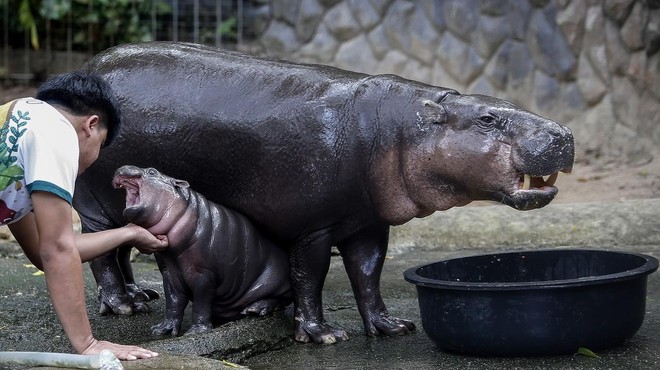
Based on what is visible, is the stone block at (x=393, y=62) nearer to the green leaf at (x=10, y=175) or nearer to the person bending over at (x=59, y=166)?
the person bending over at (x=59, y=166)

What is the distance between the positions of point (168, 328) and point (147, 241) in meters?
0.49

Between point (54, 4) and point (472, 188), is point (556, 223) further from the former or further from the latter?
point (54, 4)

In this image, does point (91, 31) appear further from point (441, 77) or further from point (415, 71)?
point (441, 77)

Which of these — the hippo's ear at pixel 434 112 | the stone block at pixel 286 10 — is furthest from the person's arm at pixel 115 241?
the stone block at pixel 286 10

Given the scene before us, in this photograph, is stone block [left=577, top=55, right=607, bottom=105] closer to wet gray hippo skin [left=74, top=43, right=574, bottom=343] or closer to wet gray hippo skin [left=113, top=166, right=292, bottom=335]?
wet gray hippo skin [left=74, top=43, right=574, bottom=343]

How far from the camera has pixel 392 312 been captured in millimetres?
5488

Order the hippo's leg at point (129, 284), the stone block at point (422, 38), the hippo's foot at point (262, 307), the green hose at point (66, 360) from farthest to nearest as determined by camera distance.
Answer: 1. the stone block at point (422, 38)
2. the hippo's leg at point (129, 284)
3. the hippo's foot at point (262, 307)
4. the green hose at point (66, 360)

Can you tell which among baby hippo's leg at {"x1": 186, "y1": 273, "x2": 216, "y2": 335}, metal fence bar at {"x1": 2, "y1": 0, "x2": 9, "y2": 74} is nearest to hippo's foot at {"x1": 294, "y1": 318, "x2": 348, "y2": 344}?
baby hippo's leg at {"x1": 186, "y1": 273, "x2": 216, "y2": 335}

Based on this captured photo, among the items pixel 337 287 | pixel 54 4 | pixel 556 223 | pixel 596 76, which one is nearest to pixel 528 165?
pixel 337 287

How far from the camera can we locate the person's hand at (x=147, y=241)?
4.55m

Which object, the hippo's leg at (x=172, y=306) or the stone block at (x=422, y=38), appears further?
the stone block at (x=422, y=38)

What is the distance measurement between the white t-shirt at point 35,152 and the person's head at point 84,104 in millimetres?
101

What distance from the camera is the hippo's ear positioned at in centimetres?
468

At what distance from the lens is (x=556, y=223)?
7.15 m
